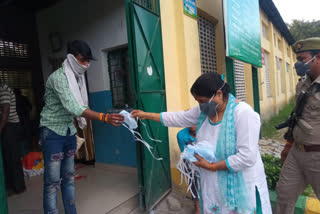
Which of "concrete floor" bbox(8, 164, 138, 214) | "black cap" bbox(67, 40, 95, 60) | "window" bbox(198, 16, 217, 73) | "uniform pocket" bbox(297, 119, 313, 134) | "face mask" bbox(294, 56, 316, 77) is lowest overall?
"concrete floor" bbox(8, 164, 138, 214)

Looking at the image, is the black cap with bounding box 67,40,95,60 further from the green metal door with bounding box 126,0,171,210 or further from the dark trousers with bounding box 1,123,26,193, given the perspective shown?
the dark trousers with bounding box 1,123,26,193

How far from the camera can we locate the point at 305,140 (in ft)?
6.93

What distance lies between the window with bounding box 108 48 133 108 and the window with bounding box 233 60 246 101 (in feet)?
12.5

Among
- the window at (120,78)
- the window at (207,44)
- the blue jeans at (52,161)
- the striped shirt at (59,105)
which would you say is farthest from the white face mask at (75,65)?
the window at (207,44)

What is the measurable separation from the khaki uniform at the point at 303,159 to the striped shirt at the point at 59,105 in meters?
2.14

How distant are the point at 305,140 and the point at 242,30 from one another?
3.21 metres

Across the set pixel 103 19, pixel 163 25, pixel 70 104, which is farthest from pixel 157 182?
pixel 103 19

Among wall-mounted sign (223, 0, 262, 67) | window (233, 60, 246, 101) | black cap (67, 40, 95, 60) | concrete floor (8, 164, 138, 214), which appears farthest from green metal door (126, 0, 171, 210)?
window (233, 60, 246, 101)

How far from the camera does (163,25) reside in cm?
354

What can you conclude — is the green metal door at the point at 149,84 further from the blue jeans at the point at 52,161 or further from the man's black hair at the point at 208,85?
the man's black hair at the point at 208,85

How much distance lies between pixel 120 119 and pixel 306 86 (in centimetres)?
191

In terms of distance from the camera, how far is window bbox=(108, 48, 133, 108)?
4301 mm

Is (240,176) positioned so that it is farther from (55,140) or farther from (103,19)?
(103,19)

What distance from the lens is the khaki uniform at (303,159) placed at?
2.06m
